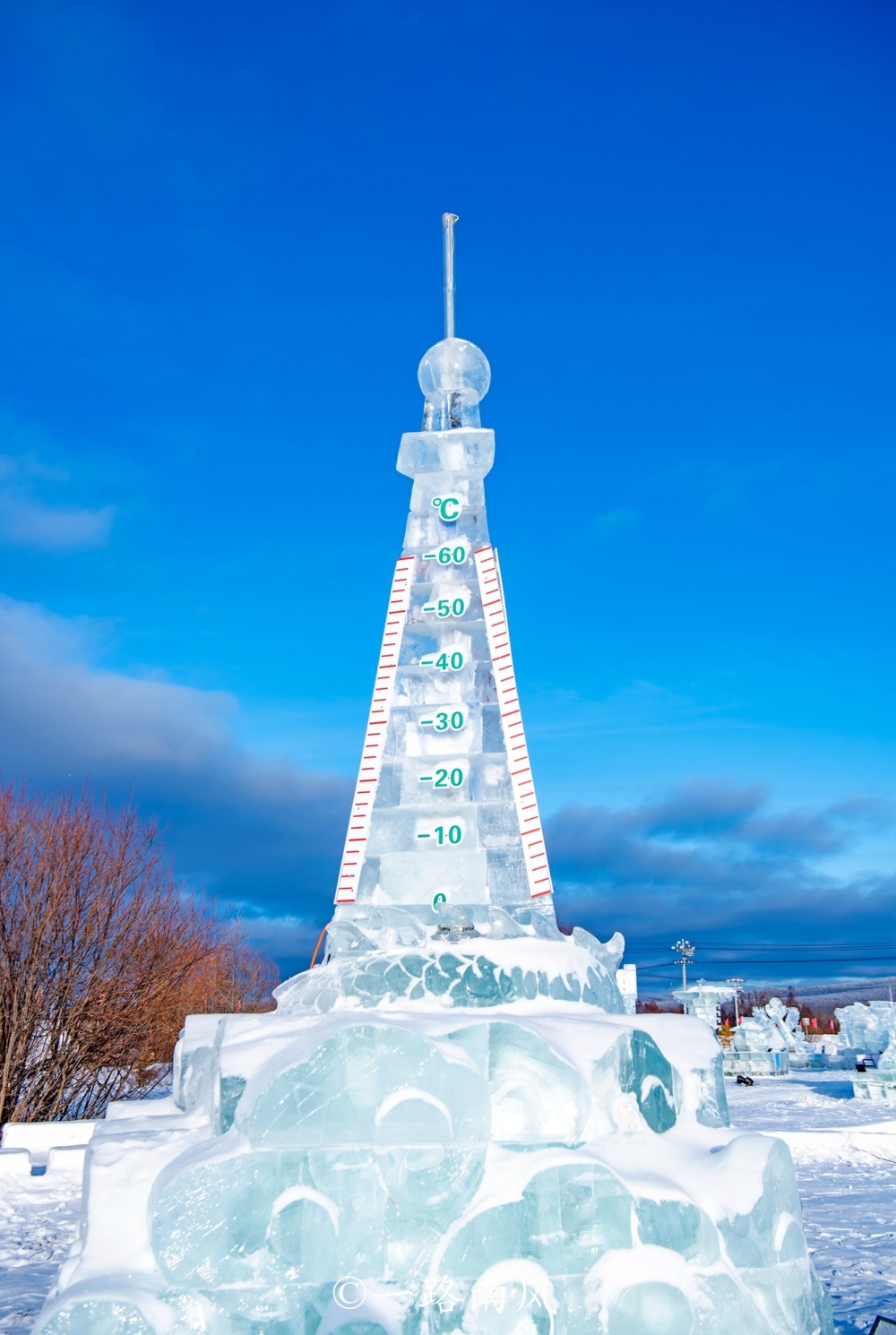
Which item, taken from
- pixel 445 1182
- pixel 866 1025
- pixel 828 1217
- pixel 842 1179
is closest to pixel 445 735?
pixel 445 1182

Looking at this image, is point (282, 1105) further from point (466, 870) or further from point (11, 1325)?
point (11, 1325)

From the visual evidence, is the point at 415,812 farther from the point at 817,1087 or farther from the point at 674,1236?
the point at 817,1087

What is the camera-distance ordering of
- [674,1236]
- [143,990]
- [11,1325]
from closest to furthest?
[674,1236] < [11,1325] < [143,990]

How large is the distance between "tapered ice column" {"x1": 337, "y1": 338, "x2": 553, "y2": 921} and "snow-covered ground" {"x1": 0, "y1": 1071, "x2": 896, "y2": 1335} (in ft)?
11.5

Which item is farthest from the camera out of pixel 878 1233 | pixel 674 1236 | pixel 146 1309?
pixel 878 1233

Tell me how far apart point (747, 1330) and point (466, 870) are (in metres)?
3.09

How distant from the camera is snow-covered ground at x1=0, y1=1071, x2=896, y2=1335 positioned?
24.0 feet

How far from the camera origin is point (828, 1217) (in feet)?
35.8

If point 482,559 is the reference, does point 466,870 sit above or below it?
below

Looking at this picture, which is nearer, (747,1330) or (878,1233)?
(747,1330)

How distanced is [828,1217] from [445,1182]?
7727 millimetres

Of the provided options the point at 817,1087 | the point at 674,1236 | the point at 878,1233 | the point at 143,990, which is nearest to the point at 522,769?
the point at 674,1236

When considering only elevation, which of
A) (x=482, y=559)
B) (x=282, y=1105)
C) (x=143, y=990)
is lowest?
(x=282, y=1105)

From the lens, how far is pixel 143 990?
17.4 metres
